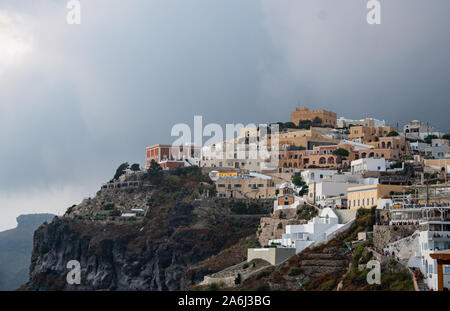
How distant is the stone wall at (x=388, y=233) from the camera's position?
212 feet

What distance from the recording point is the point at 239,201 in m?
105

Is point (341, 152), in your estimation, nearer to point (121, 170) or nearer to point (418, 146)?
point (418, 146)

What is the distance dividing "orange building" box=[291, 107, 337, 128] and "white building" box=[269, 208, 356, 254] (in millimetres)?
50030

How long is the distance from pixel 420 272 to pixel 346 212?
69.4 feet

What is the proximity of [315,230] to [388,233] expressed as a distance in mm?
13185

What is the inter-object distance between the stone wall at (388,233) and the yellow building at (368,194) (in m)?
10.1

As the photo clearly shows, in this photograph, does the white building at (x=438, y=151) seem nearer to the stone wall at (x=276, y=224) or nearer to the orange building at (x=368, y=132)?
the orange building at (x=368, y=132)

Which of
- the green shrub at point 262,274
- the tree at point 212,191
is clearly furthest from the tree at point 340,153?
the green shrub at point 262,274

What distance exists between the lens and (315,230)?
78000 mm

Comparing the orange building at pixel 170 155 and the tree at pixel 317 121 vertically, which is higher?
the tree at pixel 317 121

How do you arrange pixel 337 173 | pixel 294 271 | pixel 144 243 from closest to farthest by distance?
pixel 294 271
pixel 337 173
pixel 144 243

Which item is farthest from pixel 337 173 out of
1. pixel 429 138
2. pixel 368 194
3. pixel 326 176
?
pixel 429 138

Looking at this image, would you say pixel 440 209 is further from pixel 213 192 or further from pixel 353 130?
pixel 353 130
